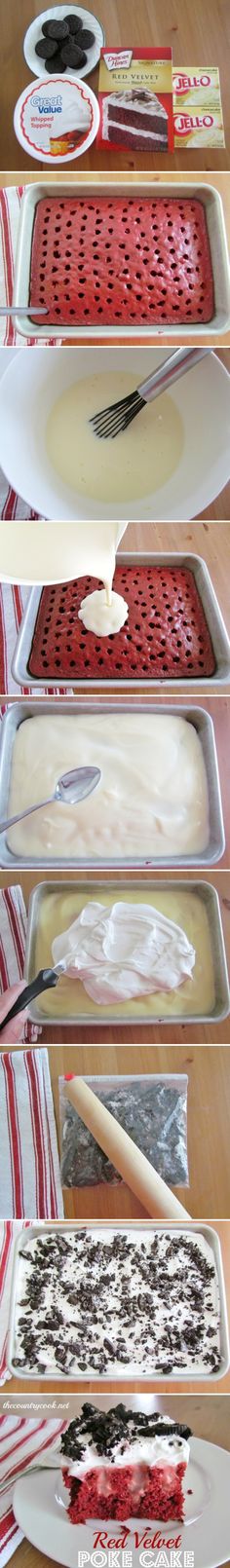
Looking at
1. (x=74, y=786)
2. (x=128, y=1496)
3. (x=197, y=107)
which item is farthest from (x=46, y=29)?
(x=128, y=1496)

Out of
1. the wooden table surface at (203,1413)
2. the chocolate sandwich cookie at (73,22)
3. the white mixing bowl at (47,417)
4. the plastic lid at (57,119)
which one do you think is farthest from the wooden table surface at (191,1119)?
the chocolate sandwich cookie at (73,22)

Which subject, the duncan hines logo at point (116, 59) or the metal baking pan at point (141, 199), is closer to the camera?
the metal baking pan at point (141, 199)

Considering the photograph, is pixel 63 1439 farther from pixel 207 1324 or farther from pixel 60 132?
pixel 60 132

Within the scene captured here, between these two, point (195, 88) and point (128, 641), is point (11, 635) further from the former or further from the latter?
point (195, 88)

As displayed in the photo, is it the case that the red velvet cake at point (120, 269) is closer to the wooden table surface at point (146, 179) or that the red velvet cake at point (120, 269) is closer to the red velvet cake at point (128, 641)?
the wooden table surface at point (146, 179)

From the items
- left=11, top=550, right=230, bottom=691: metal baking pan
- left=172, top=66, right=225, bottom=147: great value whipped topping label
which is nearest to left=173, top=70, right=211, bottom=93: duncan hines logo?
left=172, top=66, right=225, bottom=147: great value whipped topping label

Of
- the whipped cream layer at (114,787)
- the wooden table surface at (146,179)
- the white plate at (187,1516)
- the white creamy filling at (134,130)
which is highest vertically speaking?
the white creamy filling at (134,130)

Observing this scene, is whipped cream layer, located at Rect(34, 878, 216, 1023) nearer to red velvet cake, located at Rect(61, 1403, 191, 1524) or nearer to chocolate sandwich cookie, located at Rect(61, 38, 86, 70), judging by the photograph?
red velvet cake, located at Rect(61, 1403, 191, 1524)
